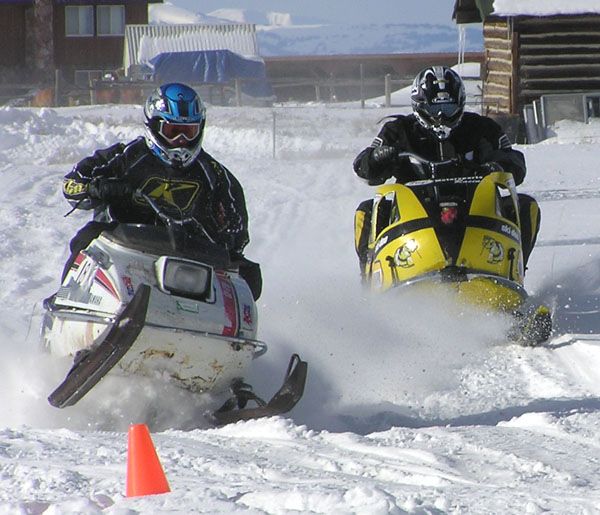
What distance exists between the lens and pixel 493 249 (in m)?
7.67

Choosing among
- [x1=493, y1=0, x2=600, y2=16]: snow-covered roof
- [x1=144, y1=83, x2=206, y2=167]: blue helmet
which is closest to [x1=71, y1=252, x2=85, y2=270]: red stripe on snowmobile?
[x1=144, y1=83, x2=206, y2=167]: blue helmet

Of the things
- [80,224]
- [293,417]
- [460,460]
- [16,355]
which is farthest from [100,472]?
[80,224]

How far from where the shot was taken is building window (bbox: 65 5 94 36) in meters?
53.8

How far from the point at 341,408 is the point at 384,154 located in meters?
2.28

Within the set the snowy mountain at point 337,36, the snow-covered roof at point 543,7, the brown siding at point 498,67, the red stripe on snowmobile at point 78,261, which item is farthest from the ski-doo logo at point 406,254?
the snowy mountain at point 337,36

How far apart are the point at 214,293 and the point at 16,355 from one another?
1.27 metres

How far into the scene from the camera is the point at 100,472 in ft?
15.2

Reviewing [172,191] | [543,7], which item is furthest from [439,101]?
[543,7]

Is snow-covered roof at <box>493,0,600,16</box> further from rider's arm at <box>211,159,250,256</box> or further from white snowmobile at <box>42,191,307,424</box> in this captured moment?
white snowmobile at <box>42,191,307,424</box>

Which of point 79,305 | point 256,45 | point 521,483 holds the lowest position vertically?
point 521,483

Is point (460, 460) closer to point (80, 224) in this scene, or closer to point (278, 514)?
point (278, 514)

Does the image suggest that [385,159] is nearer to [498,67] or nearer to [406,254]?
[406,254]

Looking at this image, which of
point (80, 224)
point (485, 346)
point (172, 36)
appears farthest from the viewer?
point (172, 36)

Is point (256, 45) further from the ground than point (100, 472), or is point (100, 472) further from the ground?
point (256, 45)
